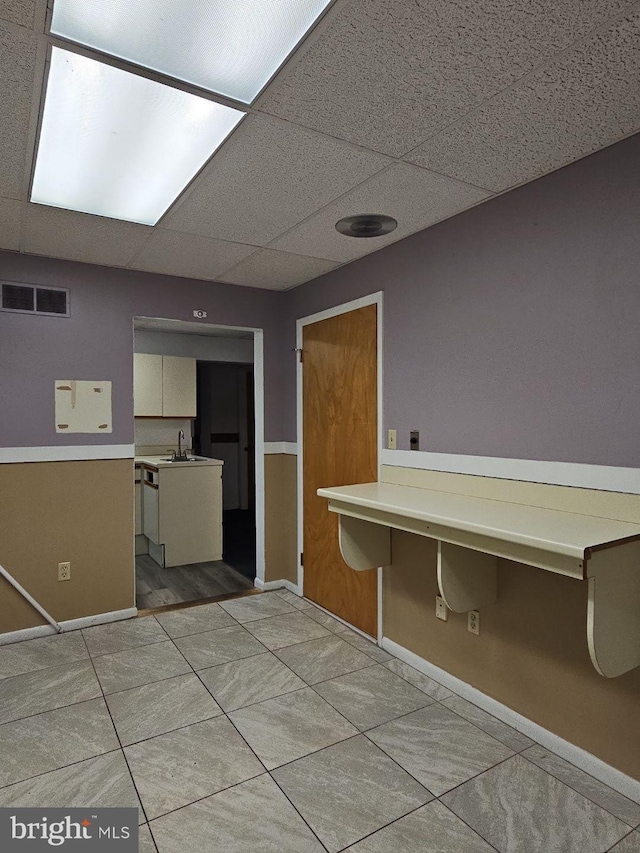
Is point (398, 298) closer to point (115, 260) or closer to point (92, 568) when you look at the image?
point (115, 260)

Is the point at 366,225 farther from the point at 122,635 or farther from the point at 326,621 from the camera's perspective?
the point at 122,635

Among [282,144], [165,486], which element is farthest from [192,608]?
[282,144]

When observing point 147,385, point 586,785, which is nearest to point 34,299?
point 147,385

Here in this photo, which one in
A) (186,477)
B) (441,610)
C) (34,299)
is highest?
(34,299)

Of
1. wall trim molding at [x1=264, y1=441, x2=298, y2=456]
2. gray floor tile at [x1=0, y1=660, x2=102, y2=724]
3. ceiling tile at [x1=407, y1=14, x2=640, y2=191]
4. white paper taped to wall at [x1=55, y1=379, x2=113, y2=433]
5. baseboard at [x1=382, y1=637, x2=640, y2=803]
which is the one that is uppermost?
ceiling tile at [x1=407, y1=14, x2=640, y2=191]

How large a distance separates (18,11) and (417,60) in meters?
0.99

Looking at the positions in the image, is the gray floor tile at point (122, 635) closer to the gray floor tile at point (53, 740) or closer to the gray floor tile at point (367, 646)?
the gray floor tile at point (53, 740)

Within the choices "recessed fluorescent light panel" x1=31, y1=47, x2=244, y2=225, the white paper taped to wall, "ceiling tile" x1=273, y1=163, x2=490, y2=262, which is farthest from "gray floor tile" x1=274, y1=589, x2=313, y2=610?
"recessed fluorescent light panel" x1=31, y1=47, x2=244, y2=225

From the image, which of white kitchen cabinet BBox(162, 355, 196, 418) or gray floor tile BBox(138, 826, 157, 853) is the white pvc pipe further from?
white kitchen cabinet BBox(162, 355, 196, 418)

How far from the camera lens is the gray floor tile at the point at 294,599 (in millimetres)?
3625

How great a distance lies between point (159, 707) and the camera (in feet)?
7.77

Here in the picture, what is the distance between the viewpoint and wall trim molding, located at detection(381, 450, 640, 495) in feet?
6.07

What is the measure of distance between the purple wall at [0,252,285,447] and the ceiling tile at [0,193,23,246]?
18 centimetres

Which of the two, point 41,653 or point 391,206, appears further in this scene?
point 41,653
